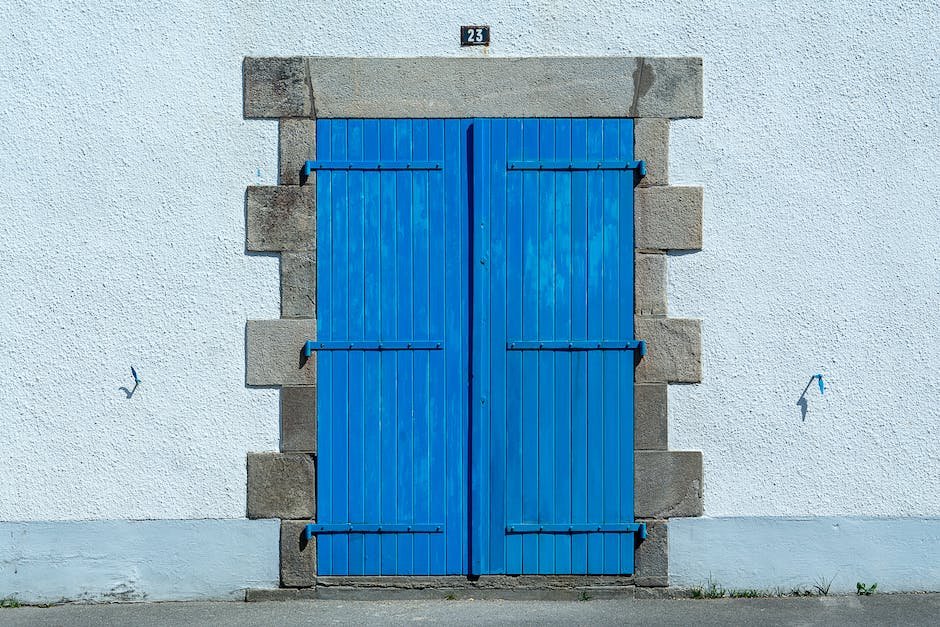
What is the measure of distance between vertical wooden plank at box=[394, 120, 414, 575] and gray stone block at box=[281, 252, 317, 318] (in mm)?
406

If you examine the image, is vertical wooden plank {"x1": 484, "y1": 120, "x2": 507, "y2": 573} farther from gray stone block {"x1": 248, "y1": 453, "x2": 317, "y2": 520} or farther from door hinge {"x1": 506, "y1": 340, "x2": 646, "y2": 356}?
gray stone block {"x1": 248, "y1": 453, "x2": 317, "y2": 520}

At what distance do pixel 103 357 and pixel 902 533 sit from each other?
3951 mm

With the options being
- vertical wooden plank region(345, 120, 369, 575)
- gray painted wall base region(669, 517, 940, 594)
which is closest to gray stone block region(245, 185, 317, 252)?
vertical wooden plank region(345, 120, 369, 575)

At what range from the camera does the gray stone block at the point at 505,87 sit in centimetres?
500

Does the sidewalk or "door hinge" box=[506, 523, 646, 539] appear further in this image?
"door hinge" box=[506, 523, 646, 539]

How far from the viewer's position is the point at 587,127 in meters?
5.03

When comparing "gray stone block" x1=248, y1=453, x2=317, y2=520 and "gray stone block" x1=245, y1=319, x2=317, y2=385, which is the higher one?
"gray stone block" x1=245, y1=319, x2=317, y2=385

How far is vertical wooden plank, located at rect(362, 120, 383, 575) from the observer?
500cm

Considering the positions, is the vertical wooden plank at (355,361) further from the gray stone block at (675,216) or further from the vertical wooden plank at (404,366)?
the gray stone block at (675,216)

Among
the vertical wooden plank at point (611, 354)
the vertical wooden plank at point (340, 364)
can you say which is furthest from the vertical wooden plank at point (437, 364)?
the vertical wooden plank at point (611, 354)

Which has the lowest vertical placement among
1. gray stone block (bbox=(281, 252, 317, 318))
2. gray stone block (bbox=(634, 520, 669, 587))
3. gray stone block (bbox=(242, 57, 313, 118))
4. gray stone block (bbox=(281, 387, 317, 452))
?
gray stone block (bbox=(634, 520, 669, 587))

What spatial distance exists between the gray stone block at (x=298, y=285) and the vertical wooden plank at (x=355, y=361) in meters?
0.17

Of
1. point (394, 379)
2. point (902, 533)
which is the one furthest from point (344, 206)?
point (902, 533)

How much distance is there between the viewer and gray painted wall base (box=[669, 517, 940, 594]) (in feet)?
16.5
